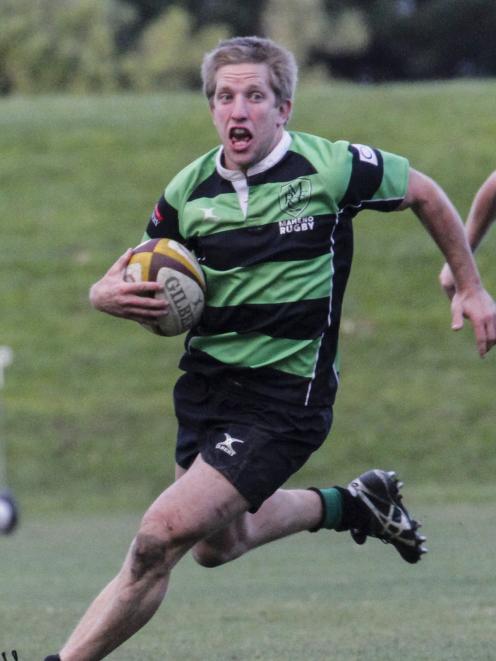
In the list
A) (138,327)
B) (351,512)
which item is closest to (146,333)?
(138,327)

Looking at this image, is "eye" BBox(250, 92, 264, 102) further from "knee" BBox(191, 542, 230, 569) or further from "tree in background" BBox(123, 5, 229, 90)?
"tree in background" BBox(123, 5, 229, 90)

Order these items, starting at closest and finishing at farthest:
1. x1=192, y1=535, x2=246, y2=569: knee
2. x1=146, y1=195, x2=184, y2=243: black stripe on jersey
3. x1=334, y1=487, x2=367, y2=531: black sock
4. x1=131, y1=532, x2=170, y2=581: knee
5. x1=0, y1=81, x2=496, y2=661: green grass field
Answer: x1=131, y1=532, x2=170, y2=581: knee
x1=146, y1=195, x2=184, y2=243: black stripe on jersey
x1=192, y1=535, x2=246, y2=569: knee
x1=334, y1=487, x2=367, y2=531: black sock
x1=0, y1=81, x2=496, y2=661: green grass field

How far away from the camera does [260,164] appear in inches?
252

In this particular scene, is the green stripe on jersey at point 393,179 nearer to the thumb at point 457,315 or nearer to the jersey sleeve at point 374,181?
the jersey sleeve at point 374,181

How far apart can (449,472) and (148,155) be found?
11775 millimetres

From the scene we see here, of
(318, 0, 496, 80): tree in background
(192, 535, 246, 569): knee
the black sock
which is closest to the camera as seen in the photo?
(192, 535, 246, 569): knee

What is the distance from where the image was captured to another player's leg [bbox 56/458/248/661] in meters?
5.93

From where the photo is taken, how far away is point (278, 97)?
643cm

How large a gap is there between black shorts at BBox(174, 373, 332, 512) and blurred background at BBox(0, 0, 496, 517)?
1216cm

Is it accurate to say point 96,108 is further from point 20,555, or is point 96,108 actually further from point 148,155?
point 20,555

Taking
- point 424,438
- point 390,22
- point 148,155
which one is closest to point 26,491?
point 424,438

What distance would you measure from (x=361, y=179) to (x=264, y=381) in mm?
897

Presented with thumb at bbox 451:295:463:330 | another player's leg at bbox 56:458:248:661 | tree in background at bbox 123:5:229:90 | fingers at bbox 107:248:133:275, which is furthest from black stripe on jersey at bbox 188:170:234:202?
tree in background at bbox 123:5:229:90

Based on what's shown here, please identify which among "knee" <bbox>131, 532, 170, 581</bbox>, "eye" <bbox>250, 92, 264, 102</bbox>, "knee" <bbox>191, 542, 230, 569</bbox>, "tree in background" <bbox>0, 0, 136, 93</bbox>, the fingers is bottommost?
"tree in background" <bbox>0, 0, 136, 93</bbox>
